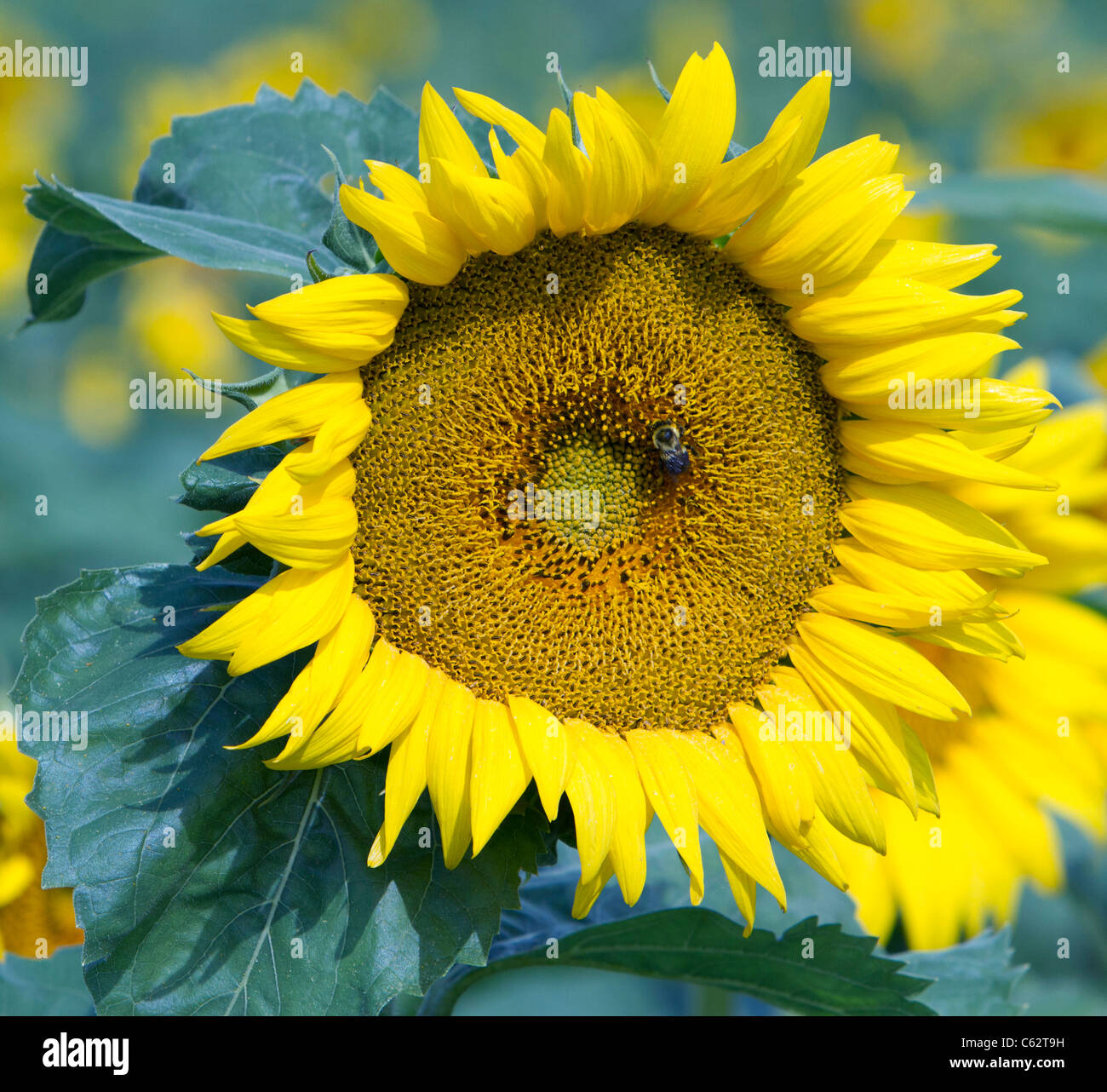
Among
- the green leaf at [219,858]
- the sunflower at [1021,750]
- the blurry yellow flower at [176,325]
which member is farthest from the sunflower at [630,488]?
the blurry yellow flower at [176,325]

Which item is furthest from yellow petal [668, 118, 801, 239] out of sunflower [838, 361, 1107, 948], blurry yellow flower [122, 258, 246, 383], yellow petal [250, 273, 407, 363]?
blurry yellow flower [122, 258, 246, 383]

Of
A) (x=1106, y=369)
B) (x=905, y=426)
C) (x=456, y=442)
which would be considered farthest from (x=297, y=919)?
(x=1106, y=369)

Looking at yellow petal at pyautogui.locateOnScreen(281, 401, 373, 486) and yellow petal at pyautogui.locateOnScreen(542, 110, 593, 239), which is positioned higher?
yellow petal at pyautogui.locateOnScreen(542, 110, 593, 239)

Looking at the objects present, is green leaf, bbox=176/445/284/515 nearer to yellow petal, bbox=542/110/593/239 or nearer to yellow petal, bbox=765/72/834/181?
yellow petal, bbox=542/110/593/239

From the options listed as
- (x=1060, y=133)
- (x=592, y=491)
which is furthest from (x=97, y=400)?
(x=1060, y=133)

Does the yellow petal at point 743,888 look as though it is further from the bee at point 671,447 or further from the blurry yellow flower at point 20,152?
the blurry yellow flower at point 20,152

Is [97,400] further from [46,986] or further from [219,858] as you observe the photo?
[219,858]

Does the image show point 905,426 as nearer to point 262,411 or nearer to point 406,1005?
point 262,411
